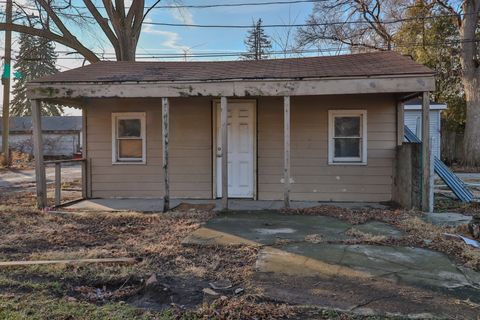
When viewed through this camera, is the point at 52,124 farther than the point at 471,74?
Yes

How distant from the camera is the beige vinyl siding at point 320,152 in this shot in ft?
27.9

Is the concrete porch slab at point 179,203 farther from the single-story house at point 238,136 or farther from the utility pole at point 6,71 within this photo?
the utility pole at point 6,71

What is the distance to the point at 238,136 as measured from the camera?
884 cm

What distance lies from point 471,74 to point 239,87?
52.8ft

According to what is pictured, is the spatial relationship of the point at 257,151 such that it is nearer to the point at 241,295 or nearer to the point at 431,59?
the point at 241,295

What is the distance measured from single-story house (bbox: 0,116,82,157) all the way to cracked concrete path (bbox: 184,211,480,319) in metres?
29.3

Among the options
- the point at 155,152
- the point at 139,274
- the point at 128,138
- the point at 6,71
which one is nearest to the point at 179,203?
the point at 155,152

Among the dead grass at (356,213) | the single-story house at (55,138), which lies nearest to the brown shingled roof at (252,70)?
the dead grass at (356,213)

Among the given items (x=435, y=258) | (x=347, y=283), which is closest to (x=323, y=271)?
(x=347, y=283)

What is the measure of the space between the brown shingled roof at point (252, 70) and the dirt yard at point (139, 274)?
8.47ft

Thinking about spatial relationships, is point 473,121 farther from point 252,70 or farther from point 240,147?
point 252,70

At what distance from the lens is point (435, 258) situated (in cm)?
452

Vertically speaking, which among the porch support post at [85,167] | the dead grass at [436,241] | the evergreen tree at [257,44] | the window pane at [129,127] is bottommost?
the dead grass at [436,241]

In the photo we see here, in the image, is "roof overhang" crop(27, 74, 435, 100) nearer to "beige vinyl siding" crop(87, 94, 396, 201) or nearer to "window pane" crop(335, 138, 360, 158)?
"beige vinyl siding" crop(87, 94, 396, 201)
